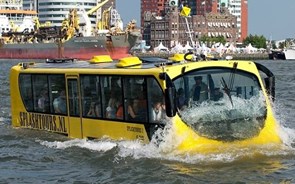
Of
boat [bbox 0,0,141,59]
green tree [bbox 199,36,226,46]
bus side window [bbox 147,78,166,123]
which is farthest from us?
green tree [bbox 199,36,226,46]

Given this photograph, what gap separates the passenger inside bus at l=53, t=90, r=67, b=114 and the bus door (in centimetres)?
26

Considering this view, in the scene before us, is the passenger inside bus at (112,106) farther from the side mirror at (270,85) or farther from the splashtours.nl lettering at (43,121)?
the side mirror at (270,85)

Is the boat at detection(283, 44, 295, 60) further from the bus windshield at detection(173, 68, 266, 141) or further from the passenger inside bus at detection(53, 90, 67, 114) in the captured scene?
the bus windshield at detection(173, 68, 266, 141)

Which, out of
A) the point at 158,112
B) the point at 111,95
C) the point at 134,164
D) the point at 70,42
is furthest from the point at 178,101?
the point at 70,42

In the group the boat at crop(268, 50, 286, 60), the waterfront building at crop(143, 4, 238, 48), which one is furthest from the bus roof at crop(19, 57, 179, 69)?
the waterfront building at crop(143, 4, 238, 48)

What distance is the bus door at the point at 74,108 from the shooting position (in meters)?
15.4

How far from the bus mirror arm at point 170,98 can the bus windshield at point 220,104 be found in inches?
9.9

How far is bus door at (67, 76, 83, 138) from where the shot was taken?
15.4m

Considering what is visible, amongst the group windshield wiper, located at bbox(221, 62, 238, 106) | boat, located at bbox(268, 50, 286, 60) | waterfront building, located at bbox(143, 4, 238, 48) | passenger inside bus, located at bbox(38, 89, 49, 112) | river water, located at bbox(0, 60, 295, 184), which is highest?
windshield wiper, located at bbox(221, 62, 238, 106)

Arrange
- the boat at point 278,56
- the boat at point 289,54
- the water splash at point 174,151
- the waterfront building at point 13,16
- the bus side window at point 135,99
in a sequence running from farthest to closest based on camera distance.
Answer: the waterfront building at point 13,16
the boat at point 278,56
the boat at point 289,54
the bus side window at point 135,99
the water splash at point 174,151

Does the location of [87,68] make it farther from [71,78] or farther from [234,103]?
[234,103]

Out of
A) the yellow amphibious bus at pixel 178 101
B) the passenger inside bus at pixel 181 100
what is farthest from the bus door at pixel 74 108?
the passenger inside bus at pixel 181 100

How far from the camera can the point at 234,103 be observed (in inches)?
520

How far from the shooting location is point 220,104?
42.9 ft
